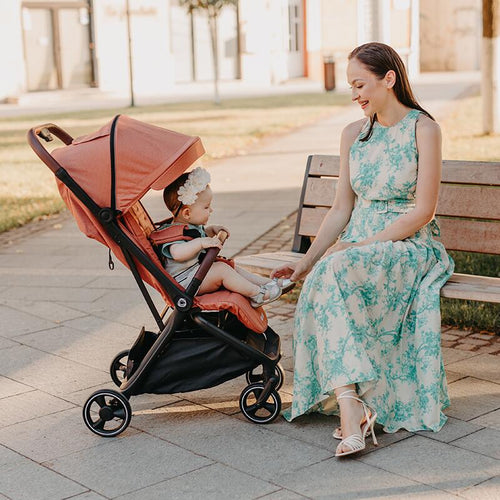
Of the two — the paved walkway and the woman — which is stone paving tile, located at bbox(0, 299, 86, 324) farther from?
the woman

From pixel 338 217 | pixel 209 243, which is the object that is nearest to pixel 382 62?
pixel 338 217

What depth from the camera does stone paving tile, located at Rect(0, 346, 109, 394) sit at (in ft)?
15.6

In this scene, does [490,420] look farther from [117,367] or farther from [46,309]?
[46,309]

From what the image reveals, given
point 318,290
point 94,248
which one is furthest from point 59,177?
point 94,248

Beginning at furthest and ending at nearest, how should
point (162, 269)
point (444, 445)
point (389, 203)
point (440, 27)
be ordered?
point (440, 27) < point (389, 203) < point (162, 269) < point (444, 445)

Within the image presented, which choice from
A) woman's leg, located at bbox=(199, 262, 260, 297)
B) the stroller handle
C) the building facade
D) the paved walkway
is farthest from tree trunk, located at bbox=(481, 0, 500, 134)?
the building facade

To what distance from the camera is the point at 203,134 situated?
17094mm

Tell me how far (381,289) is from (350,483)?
3.08ft

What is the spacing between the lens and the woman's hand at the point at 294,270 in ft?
14.8

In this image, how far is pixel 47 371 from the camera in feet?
16.3

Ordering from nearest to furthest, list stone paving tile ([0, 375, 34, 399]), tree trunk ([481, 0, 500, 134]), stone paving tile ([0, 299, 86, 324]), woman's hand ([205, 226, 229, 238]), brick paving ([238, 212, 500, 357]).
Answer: woman's hand ([205, 226, 229, 238]) < stone paving tile ([0, 375, 34, 399]) < brick paving ([238, 212, 500, 357]) < stone paving tile ([0, 299, 86, 324]) < tree trunk ([481, 0, 500, 134])

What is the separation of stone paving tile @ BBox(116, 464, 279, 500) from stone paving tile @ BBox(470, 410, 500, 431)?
1082 mm

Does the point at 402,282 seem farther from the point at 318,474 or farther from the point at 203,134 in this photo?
the point at 203,134

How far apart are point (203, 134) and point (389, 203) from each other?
1293cm
